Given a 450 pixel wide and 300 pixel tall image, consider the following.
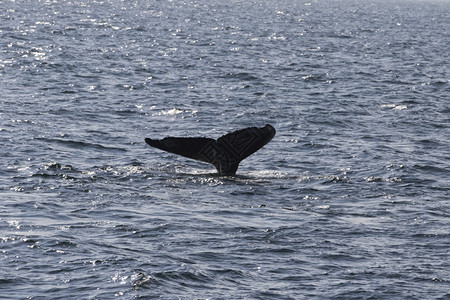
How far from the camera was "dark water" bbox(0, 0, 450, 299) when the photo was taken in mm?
16109

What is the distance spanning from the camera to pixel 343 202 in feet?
71.8

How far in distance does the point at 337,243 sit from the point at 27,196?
7.10 meters

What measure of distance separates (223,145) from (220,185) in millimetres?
1044

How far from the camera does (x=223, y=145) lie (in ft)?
77.2

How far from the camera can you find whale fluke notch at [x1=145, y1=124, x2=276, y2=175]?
75.8 ft

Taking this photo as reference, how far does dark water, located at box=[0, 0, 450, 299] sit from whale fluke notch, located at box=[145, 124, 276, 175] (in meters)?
0.66

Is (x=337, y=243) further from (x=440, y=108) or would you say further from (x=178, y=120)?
(x=440, y=108)

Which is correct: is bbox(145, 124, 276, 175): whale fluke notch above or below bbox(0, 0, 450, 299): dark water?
above

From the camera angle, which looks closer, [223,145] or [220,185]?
[220,185]

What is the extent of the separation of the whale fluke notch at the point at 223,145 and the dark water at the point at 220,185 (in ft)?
2.17

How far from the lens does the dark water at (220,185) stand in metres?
16.1

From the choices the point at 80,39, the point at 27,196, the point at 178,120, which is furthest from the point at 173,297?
the point at 80,39

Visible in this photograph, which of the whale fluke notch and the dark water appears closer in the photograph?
the dark water

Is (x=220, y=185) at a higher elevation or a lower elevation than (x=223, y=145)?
lower
